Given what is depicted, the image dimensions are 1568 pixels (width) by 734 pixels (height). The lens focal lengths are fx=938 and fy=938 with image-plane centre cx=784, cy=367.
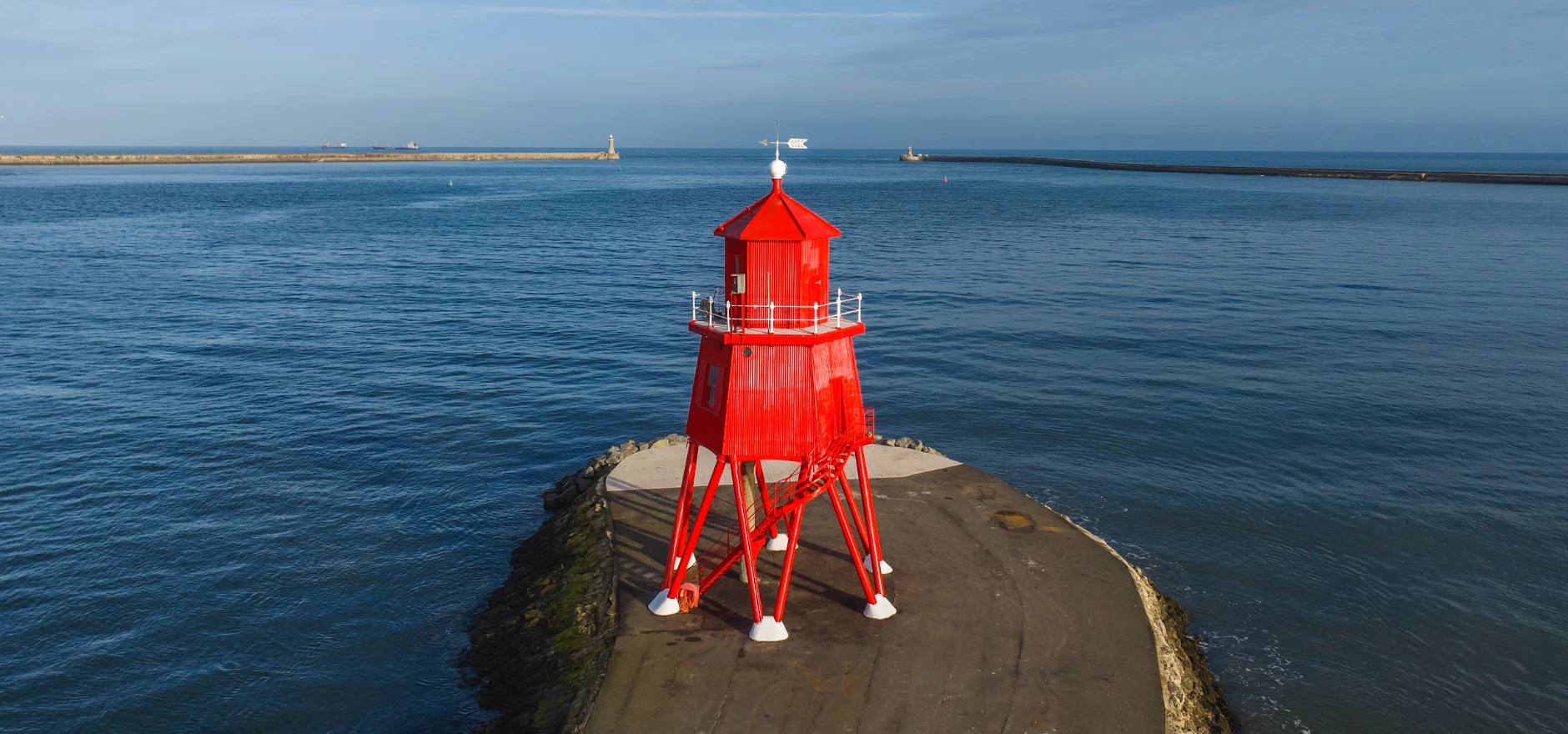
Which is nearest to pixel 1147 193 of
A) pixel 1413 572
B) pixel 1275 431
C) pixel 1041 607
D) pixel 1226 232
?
pixel 1226 232

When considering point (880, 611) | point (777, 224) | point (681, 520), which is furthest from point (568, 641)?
point (777, 224)

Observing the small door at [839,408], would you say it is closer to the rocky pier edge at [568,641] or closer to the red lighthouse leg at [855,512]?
the red lighthouse leg at [855,512]

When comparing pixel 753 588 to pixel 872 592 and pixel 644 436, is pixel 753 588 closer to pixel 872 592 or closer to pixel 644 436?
pixel 872 592

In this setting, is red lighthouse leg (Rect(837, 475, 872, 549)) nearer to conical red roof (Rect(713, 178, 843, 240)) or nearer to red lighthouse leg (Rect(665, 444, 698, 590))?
red lighthouse leg (Rect(665, 444, 698, 590))

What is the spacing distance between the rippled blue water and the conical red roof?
11057 millimetres

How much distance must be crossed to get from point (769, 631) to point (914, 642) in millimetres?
2725

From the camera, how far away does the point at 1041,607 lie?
18797mm

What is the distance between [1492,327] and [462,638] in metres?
51.2

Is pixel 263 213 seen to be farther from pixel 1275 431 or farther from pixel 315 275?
pixel 1275 431

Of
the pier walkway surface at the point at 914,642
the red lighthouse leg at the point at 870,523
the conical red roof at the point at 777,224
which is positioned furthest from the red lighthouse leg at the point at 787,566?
the conical red roof at the point at 777,224

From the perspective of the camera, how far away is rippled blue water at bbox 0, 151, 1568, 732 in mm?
20500

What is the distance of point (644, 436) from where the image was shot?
1326 inches

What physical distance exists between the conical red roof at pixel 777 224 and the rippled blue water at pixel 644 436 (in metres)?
11.1

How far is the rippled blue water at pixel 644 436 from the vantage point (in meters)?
20.5
